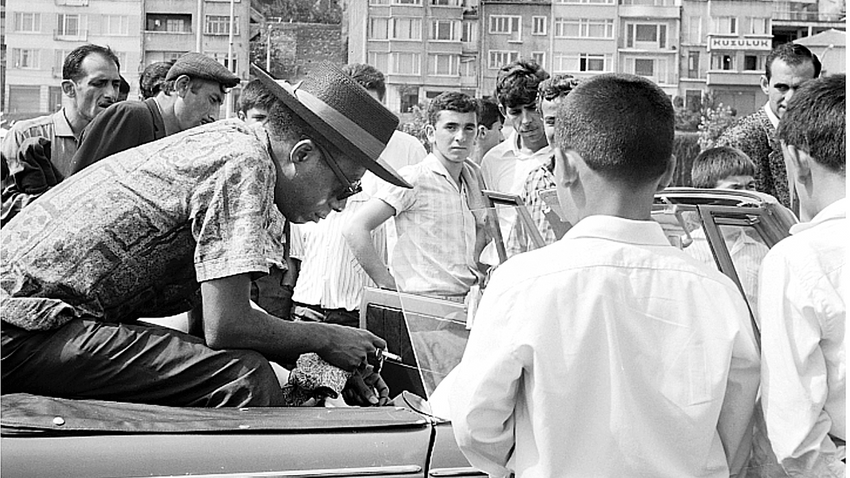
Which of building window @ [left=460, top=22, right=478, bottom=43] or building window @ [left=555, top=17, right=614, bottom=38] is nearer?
building window @ [left=460, top=22, right=478, bottom=43]

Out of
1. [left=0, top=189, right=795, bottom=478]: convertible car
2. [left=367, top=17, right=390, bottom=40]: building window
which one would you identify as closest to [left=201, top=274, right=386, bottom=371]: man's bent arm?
[left=0, top=189, right=795, bottom=478]: convertible car

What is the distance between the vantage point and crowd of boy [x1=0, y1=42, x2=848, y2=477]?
72.4 inches

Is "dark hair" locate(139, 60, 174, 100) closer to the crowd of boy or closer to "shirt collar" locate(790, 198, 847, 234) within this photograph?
the crowd of boy

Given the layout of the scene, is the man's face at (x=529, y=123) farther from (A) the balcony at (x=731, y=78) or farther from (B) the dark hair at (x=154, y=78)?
(A) the balcony at (x=731, y=78)

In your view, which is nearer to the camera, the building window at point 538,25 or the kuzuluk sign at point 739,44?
the building window at point 538,25

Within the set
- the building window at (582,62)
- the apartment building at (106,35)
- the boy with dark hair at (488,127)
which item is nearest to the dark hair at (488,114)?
the boy with dark hair at (488,127)

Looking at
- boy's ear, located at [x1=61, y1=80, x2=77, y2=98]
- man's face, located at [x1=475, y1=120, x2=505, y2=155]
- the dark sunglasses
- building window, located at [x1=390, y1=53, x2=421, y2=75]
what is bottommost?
the dark sunglasses

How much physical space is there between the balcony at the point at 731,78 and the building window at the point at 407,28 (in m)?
12.6

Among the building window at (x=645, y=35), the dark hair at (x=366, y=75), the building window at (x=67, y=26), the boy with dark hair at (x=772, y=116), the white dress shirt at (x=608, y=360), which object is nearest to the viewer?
the white dress shirt at (x=608, y=360)

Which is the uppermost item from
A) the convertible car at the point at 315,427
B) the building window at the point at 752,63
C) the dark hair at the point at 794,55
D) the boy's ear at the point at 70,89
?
the building window at the point at 752,63

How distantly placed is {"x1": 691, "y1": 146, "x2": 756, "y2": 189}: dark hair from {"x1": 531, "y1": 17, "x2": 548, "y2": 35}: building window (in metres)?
13.5

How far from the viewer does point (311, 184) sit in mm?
2633

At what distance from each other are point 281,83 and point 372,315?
778 mm

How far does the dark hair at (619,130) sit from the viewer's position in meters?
1.92
